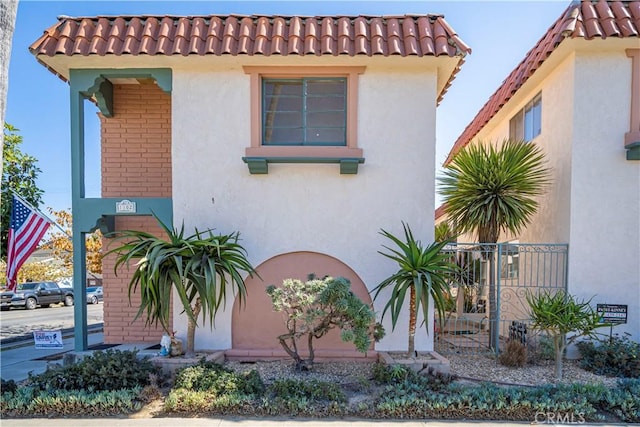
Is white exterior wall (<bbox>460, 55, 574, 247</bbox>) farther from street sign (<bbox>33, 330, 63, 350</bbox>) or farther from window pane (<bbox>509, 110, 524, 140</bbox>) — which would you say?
street sign (<bbox>33, 330, 63, 350</bbox>)

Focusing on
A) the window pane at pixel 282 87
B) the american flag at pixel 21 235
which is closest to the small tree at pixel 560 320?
the window pane at pixel 282 87

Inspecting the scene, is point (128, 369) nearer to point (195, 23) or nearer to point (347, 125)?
point (347, 125)

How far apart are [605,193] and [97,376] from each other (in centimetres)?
871

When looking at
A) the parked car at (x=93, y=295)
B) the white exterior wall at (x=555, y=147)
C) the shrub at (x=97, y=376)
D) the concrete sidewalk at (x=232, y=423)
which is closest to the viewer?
the concrete sidewalk at (x=232, y=423)

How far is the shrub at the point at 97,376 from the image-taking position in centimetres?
480

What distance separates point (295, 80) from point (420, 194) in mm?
3011

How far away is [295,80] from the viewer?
21.2 ft

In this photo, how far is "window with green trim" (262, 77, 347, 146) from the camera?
645 cm

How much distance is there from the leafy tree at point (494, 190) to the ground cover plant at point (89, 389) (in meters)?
6.02

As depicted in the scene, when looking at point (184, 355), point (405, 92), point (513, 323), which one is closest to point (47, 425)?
point (184, 355)

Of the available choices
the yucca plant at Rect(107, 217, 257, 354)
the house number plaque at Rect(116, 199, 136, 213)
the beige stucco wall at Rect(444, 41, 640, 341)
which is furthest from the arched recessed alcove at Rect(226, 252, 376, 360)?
the beige stucco wall at Rect(444, 41, 640, 341)

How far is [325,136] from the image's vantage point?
648 centimetres

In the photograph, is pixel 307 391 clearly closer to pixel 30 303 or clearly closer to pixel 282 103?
pixel 282 103

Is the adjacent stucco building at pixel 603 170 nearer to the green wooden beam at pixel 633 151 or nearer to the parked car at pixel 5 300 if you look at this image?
the green wooden beam at pixel 633 151
